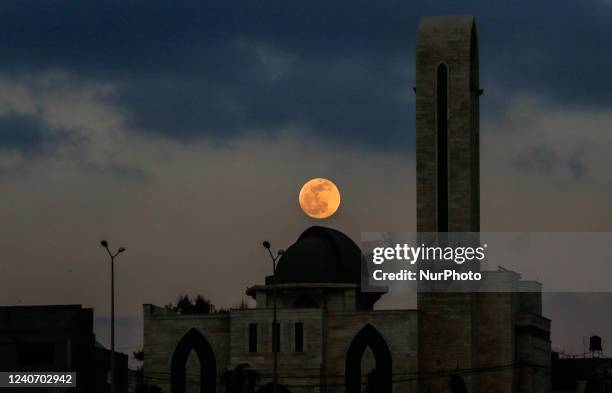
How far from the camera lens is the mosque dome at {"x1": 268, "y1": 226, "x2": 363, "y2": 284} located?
321ft

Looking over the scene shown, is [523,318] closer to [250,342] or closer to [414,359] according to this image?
[414,359]

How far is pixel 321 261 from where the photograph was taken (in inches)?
3871

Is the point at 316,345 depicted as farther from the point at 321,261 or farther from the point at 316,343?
the point at 321,261

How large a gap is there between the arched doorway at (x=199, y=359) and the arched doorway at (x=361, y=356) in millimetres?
9207

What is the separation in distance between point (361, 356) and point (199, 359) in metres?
11.0

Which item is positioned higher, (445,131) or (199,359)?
(445,131)

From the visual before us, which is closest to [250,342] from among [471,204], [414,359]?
[414,359]

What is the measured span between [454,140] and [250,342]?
60.8 feet

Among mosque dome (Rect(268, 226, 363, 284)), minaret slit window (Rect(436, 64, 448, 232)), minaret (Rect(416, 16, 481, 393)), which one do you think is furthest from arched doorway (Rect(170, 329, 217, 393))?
minaret slit window (Rect(436, 64, 448, 232))

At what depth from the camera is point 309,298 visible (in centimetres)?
9750

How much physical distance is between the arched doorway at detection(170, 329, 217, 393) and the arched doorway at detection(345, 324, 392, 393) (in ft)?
30.2

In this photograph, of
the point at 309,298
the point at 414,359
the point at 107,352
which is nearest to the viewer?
the point at 414,359

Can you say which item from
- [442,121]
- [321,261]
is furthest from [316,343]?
[442,121]

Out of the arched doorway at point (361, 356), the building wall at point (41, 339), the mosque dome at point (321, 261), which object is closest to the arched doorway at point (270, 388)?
the arched doorway at point (361, 356)
